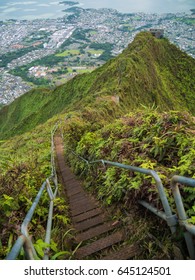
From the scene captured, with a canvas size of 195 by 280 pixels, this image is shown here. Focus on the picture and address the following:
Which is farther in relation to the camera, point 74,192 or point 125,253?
point 74,192

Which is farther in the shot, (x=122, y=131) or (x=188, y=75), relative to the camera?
(x=188, y=75)

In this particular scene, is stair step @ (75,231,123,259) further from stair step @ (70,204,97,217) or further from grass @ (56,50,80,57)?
grass @ (56,50,80,57)

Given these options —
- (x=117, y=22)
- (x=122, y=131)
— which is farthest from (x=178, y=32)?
(x=122, y=131)

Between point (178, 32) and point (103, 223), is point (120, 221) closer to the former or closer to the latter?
point (103, 223)

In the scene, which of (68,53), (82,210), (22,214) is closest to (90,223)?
(82,210)

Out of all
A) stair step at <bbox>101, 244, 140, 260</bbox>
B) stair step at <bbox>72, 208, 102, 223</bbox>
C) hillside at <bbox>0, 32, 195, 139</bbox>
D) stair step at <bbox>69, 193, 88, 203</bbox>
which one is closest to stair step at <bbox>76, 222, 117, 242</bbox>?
stair step at <bbox>72, 208, 102, 223</bbox>

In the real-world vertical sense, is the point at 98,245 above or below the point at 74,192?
above

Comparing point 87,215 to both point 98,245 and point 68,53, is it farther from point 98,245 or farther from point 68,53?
point 68,53

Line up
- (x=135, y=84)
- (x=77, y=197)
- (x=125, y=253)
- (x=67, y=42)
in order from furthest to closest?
(x=67, y=42) < (x=135, y=84) < (x=77, y=197) < (x=125, y=253)
